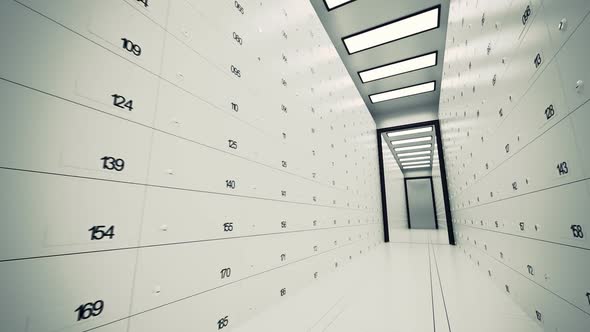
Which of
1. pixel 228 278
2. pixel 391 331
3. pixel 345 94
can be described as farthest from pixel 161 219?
pixel 345 94

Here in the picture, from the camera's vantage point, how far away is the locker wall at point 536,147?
0.99 m

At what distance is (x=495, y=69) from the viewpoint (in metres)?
1.89

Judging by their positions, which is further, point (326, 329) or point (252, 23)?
point (252, 23)

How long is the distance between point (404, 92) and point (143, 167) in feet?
21.3

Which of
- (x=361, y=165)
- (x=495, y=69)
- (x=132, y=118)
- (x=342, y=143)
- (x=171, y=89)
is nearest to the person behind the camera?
(x=132, y=118)

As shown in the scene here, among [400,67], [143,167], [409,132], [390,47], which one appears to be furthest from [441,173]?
[143,167]

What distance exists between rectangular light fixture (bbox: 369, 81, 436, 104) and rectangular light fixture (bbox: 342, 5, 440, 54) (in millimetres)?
1889

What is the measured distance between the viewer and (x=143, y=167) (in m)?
1.02

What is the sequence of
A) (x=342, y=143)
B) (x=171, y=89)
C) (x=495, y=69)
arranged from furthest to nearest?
(x=342, y=143)
(x=495, y=69)
(x=171, y=89)

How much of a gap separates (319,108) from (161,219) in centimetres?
262

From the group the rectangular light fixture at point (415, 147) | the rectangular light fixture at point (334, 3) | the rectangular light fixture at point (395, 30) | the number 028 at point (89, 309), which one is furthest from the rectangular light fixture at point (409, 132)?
the number 028 at point (89, 309)

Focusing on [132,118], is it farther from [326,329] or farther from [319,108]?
[319,108]

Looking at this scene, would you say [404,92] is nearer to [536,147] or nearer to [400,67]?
[400,67]

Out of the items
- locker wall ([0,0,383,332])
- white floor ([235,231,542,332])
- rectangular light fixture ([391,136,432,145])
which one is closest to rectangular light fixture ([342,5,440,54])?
locker wall ([0,0,383,332])
